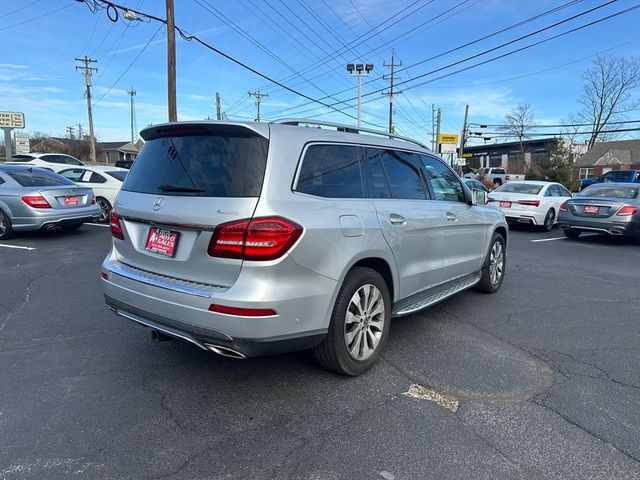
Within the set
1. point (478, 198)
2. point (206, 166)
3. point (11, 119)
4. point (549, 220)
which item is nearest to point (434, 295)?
point (478, 198)

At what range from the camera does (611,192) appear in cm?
1129

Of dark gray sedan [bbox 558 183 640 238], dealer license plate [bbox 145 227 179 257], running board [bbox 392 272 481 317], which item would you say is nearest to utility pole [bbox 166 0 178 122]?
dark gray sedan [bbox 558 183 640 238]

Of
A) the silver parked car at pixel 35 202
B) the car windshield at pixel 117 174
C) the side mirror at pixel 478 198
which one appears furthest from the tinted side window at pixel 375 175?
the car windshield at pixel 117 174

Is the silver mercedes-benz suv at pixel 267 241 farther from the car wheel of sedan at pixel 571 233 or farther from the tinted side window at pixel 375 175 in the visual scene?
the car wheel of sedan at pixel 571 233

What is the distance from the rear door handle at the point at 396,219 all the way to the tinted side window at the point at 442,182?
92 centimetres

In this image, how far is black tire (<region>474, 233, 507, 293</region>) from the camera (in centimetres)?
571

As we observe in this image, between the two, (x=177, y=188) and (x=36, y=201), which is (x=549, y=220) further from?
(x=36, y=201)

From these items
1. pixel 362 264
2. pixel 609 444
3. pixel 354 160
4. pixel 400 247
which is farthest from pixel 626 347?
pixel 354 160

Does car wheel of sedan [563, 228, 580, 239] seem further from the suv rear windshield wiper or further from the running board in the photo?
the suv rear windshield wiper

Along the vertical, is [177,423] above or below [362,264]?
below

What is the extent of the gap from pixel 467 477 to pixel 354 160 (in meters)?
2.29

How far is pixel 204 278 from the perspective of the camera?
2904 millimetres

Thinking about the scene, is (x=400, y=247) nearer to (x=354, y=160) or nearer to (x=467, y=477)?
(x=354, y=160)

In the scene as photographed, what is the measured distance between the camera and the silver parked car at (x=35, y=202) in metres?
8.88
